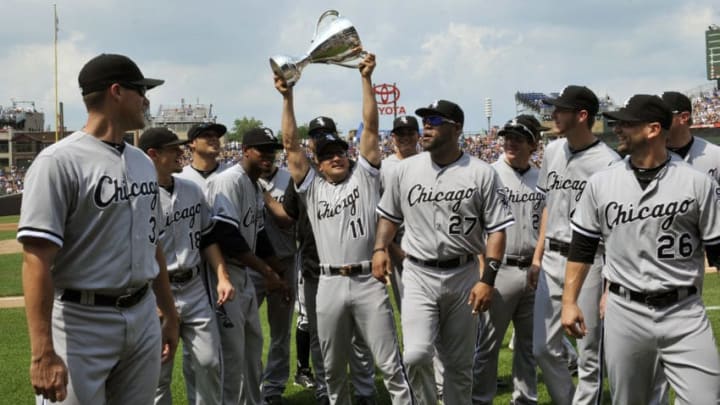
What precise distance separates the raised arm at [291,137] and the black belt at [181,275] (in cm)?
104

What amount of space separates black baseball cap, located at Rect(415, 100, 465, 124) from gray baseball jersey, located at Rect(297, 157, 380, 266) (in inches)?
22.7

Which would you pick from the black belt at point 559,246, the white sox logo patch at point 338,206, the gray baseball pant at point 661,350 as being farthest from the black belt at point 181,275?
the gray baseball pant at point 661,350

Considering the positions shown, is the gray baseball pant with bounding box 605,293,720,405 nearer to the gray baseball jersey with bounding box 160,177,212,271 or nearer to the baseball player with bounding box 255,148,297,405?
the gray baseball jersey with bounding box 160,177,212,271

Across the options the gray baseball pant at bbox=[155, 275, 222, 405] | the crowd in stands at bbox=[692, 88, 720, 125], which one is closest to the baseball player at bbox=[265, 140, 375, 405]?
the gray baseball pant at bbox=[155, 275, 222, 405]

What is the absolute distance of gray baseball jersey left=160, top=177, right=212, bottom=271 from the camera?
497cm

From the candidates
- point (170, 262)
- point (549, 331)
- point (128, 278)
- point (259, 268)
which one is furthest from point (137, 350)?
point (549, 331)

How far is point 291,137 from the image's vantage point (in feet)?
17.6

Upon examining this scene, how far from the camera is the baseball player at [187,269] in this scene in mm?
4895

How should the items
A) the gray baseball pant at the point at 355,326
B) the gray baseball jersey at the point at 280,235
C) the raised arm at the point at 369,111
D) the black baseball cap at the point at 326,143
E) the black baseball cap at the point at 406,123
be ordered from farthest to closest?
the black baseball cap at the point at 406,123 < the gray baseball jersey at the point at 280,235 < the black baseball cap at the point at 326,143 < the raised arm at the point at 369,111 < the gray baseball pant at the point at 355,326

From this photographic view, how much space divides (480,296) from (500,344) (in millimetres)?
1061

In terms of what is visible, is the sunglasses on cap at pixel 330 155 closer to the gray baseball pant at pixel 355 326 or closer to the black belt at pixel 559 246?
the gray baseball pant at pixel 355 326

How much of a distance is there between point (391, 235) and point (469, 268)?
0.59 meters

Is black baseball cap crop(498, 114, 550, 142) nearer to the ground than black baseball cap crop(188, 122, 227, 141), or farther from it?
farther from it

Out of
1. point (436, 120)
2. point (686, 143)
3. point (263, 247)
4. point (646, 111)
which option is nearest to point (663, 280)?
point (646, 111)
